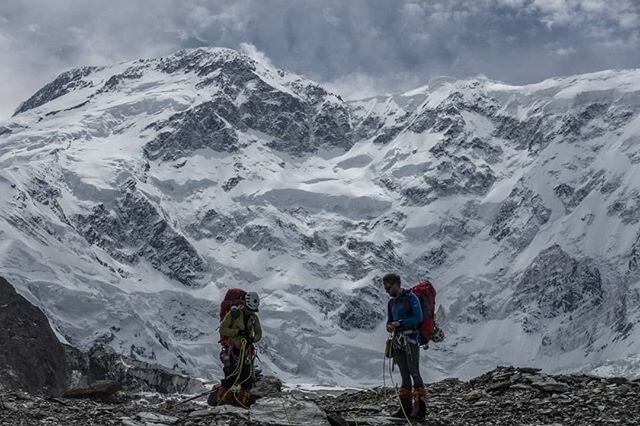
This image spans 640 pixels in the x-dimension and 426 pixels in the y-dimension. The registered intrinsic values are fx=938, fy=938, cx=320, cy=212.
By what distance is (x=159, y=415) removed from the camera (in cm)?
1850

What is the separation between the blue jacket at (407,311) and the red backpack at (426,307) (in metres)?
0.15

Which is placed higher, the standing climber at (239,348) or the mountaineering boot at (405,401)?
the standing climber at (239,348)

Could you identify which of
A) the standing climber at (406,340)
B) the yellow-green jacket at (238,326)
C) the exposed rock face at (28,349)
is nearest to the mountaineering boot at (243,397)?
the yellow-green jacket at (238,326)

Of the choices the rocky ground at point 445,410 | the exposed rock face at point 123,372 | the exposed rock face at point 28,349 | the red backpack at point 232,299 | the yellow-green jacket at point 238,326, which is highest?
the exposed rock face at point 123,372

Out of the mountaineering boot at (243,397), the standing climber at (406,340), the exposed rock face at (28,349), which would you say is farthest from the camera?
the exposed rock face at (28,349)

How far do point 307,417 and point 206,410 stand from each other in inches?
86.5

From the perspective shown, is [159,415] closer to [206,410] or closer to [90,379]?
[206,410]

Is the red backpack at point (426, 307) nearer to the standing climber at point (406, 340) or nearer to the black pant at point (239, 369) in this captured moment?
the standing climber at point (406, 340)

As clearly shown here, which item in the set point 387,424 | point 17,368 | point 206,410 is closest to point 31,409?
point 206,410

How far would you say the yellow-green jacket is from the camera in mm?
20594

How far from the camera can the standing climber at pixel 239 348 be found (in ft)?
67.6

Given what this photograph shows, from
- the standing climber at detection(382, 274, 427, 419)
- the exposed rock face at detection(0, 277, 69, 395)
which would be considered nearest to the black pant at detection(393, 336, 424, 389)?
the standing climber at detection(382, 274, 427, 419)

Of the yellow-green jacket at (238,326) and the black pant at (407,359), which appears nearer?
the black pant at (407,359)

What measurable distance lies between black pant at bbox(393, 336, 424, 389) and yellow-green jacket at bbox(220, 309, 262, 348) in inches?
130
